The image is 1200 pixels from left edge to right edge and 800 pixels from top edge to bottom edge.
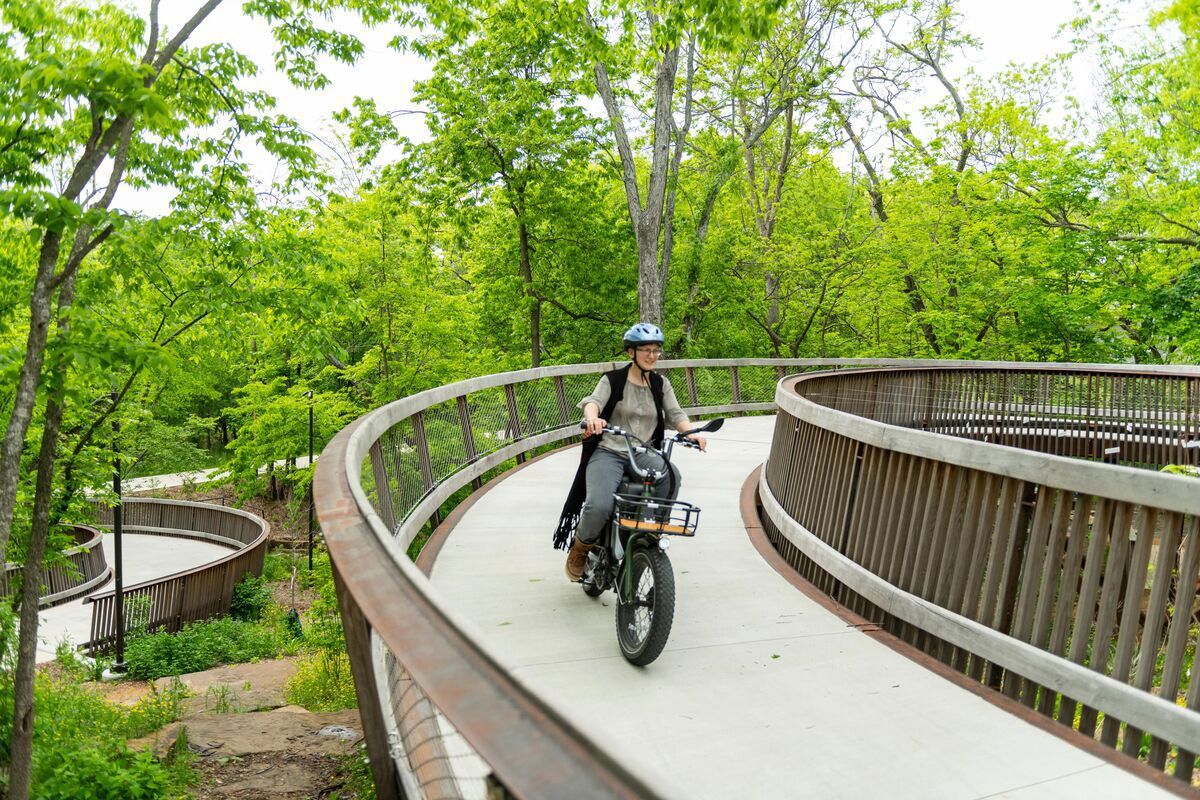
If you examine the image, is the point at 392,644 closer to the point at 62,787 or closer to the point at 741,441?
the point at 62,787

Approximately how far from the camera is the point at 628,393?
19.9 feet

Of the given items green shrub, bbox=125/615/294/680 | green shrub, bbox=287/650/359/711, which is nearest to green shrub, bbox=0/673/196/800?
green shrub, bbox=287/650/359/711

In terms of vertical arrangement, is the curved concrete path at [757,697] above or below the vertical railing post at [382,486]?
below

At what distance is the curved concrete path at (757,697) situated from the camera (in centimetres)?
374

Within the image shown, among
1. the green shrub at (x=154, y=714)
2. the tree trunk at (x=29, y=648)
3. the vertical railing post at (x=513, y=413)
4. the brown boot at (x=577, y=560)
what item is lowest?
the green shrub at (x=154, y=714)

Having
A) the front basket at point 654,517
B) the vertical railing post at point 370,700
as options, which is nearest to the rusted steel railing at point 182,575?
the front basket at point 654,517

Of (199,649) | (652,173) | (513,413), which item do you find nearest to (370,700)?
(513,413)

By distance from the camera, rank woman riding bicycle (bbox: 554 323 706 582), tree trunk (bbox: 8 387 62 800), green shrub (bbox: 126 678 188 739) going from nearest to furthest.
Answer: woman riding bicycle (bbox: 554 323 706 582), tree trunk (bbox: 8 387 62 800), green shrub (bbox: 126 678 188 739)

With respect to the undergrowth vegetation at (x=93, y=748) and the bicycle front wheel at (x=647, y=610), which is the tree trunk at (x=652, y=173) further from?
the bicycle front wheel at (x=647, y=610)

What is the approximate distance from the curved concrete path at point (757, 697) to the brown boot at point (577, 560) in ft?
0.83

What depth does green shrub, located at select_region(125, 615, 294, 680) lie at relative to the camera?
1977 cm

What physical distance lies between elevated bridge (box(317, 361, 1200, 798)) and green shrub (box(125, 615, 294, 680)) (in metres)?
13.7

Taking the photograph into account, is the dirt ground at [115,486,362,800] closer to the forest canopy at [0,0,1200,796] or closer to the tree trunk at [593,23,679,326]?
the forest canopy at [0,0,1200,796]

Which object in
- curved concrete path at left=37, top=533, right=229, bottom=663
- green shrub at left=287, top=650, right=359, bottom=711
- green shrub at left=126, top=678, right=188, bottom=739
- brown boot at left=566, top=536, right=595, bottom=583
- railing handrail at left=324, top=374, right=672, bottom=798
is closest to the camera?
railing handrail at left=324, top=374, right=672, bottom=798
